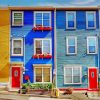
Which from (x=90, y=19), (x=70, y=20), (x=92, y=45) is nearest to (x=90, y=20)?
(x=90, y=19)

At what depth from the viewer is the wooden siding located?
41.5 metres

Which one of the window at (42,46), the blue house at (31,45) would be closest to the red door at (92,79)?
the blue house at (31,45)

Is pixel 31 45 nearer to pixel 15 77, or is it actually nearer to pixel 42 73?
pixel 42 73

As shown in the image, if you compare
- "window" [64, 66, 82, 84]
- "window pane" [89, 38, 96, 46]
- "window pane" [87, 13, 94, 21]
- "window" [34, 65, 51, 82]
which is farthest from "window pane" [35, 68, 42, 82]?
"window pane" [87, 13, 94, 21]

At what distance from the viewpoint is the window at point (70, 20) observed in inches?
1674

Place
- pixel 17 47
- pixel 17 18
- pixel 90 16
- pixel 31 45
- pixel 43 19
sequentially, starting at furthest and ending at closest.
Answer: pixel 90 16 < pixel 43 19 < pixel 17 18 < pixel 31 45 < pixel 17 47

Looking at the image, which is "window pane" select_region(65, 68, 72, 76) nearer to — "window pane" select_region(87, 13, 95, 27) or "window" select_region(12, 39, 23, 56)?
"window" select_region(12, 39, 23, 56)

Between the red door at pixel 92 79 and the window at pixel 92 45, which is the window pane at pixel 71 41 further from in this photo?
the red door at pixel 92 79

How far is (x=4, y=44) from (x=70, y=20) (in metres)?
7.67

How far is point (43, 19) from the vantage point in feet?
139

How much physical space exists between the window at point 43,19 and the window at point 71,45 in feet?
9.06

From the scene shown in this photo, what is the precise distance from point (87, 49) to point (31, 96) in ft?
28.2

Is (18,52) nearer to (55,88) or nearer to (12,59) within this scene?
(12,59)

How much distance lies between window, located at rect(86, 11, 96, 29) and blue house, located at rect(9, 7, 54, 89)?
3.89m
